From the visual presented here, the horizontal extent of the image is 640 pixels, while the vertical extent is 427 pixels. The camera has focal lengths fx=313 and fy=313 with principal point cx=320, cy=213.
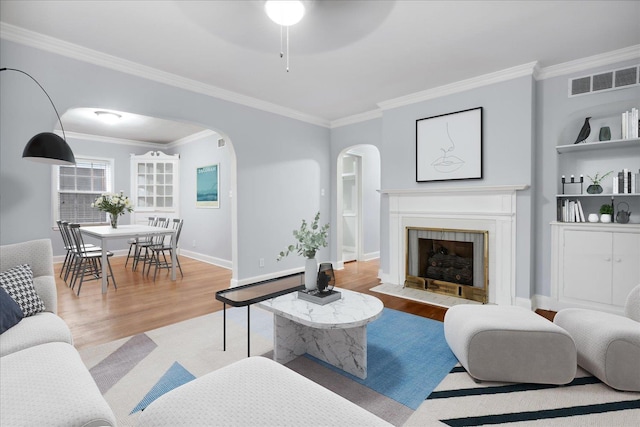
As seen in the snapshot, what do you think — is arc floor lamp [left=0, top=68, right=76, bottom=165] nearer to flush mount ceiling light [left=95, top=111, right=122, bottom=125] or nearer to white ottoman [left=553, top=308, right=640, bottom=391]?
flush mount ceiling light [left=95, top=111, right=122, bottom=125]

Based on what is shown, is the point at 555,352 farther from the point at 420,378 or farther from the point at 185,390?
the point at 185,390

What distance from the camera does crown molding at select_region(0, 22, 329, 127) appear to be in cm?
270

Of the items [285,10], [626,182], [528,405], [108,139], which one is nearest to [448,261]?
[626,182]

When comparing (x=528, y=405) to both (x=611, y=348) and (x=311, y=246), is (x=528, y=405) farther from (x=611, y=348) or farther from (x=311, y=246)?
(x=311, y=246)

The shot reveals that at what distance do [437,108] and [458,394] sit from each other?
11.1ft

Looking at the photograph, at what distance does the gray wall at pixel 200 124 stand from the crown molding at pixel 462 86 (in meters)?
1.60

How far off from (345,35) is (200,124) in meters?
2.13

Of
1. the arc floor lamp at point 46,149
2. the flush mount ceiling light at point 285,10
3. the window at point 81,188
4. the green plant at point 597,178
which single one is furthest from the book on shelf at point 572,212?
the window at point 81,188

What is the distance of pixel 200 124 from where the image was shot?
3922mm

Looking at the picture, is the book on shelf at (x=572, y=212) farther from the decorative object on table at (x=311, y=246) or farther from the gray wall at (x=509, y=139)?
the decorative object on table at (x=311, y=246)

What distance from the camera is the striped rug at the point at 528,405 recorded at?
1709mm

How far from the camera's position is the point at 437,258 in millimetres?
4301

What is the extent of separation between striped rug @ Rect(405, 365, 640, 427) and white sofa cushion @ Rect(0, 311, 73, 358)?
2.06 meters

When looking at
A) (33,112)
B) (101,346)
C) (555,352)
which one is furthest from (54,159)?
(555,352)
